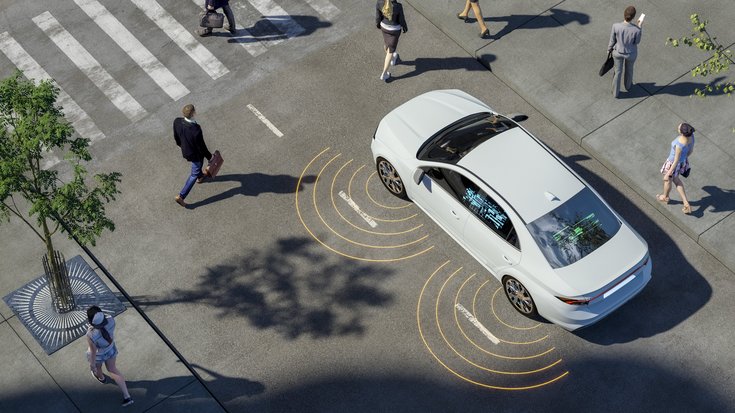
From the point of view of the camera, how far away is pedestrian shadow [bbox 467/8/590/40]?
1948 cm

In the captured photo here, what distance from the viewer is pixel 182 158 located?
59.4ft

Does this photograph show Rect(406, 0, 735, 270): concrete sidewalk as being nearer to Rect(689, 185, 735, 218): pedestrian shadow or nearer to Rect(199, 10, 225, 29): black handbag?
Rect(689, 185, 735, 218): pedestrian shadow

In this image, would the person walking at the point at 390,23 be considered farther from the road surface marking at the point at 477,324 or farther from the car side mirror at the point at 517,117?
the road surface marking at the point at 477,324

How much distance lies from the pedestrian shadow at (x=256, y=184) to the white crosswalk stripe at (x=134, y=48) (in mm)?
2458

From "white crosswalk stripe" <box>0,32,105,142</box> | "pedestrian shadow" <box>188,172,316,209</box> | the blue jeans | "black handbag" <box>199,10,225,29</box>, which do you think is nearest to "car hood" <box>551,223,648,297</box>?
"pedestrian shadow" <box>188,172,316,209</box>

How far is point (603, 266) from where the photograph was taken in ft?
47.9

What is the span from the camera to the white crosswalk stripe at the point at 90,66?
61.9ft

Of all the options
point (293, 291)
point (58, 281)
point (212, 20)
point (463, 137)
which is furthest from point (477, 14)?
point (58, 281)

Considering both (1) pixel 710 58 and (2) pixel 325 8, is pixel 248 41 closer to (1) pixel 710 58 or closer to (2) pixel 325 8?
(2) pixel 325 8

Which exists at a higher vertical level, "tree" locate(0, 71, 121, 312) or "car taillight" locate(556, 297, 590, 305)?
"tree" locate(0, 71, 121, 312)

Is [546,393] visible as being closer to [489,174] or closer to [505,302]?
[505,302]

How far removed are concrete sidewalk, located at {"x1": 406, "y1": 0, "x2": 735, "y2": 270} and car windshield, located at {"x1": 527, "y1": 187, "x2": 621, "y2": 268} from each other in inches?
87.5

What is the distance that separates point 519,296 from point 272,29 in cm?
837

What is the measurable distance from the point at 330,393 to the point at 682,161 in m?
7.08
